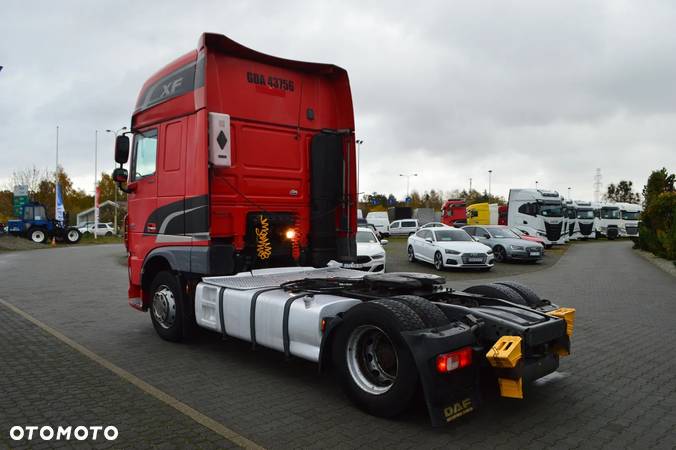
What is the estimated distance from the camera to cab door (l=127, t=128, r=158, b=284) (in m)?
6.78

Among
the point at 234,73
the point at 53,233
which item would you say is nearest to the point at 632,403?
the point at 234,73

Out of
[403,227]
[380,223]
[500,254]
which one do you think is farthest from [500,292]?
[403,227]

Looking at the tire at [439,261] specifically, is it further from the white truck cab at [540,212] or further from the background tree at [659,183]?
the background tree at [659,183]

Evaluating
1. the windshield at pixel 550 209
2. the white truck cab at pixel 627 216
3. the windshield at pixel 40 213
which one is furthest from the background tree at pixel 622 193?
the windshield at pixel 40 213

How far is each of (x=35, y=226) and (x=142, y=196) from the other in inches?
1308

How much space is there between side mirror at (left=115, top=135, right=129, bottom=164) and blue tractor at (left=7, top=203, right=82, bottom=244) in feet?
107

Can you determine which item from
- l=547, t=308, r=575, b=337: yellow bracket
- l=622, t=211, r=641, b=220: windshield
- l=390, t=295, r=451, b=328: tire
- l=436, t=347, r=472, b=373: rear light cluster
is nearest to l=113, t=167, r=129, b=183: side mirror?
l=390, t=295, r=451, b=328: tire

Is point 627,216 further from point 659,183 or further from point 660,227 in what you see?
point 660,227

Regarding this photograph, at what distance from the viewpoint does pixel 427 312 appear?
3980mm

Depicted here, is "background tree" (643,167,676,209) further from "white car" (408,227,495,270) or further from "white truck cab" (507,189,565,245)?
"white car" (408,227,495,270)

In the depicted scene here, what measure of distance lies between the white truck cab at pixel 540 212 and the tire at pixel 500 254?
30.0ft

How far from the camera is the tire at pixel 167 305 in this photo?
628 centimetres

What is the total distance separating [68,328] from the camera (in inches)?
296

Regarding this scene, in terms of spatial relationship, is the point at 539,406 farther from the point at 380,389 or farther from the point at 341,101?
the point at 341,101
